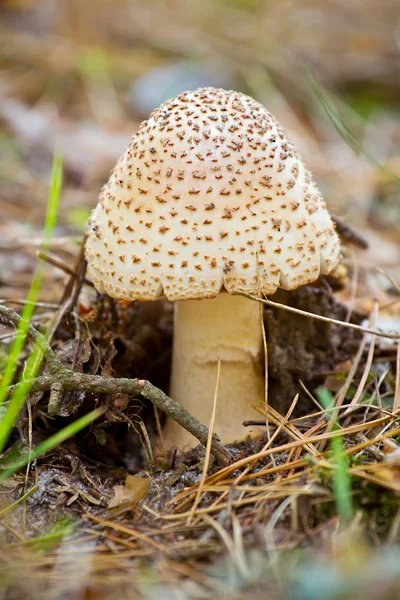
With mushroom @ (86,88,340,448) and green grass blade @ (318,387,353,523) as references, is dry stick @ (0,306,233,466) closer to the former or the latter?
mushroom @ (86,88,340,448)

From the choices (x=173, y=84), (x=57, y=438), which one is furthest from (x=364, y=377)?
(x=173, y=84)

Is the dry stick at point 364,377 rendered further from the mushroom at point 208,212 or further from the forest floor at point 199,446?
the mushroom at point 208,212

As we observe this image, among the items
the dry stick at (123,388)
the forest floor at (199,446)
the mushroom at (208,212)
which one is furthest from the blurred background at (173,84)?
the dry stick at (123,388)

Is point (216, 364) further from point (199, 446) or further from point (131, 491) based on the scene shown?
point (131, 491)

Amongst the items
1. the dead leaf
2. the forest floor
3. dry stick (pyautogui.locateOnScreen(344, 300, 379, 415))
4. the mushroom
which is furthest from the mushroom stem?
the dead leaf

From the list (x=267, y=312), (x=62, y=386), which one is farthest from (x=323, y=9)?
(x=62, y=386)

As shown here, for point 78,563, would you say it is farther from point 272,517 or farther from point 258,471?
point 258,471
